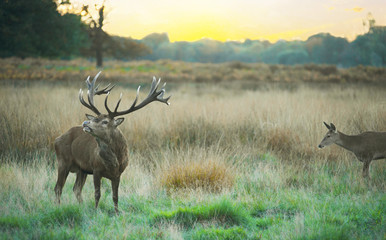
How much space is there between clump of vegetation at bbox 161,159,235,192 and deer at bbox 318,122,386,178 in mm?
1779

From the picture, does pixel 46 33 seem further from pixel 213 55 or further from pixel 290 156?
pixel 213 55

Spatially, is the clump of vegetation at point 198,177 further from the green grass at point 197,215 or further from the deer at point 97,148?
the deer at point 97,148

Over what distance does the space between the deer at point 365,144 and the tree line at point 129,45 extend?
888 cm

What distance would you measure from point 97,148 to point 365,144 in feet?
13.5

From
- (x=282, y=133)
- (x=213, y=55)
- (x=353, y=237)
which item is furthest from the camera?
(x=213, y=55)

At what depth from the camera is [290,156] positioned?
7.16 m

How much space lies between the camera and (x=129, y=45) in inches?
1540

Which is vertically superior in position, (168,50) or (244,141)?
(168,50)

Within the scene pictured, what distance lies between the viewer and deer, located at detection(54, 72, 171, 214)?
12.4ft

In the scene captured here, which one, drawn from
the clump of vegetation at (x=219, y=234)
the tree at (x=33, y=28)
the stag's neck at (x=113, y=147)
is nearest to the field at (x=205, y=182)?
the clump of vegetation at (x=219, y=234)

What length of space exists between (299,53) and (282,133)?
1127 inches

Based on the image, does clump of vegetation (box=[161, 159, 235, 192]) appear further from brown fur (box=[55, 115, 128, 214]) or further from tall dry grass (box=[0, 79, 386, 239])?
brown fur (box=[55, 115, 128, 214])

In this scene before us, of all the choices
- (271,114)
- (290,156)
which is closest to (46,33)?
(271,114)

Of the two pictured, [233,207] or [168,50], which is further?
[168,50]
